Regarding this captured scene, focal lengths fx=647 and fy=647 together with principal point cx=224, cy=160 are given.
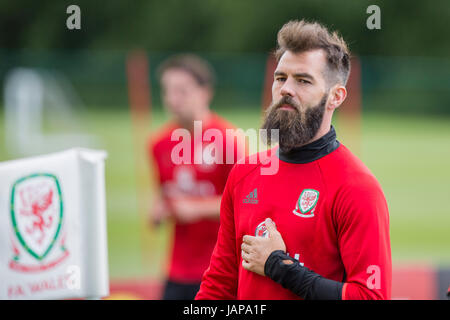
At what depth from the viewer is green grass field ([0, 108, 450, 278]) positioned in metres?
10.2

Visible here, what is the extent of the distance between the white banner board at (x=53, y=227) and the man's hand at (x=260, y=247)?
0.75 m

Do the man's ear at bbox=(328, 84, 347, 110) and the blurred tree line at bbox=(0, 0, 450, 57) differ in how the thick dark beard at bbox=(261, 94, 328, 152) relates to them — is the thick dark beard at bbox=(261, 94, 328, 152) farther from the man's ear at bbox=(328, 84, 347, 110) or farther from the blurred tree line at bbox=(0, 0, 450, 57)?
the blurred tree line at bbox=(0, 0, 450, 57)

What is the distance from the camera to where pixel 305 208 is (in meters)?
2.75

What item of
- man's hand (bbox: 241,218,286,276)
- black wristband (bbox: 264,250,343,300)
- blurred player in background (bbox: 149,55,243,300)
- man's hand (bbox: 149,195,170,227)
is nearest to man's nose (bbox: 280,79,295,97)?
man's hand (bbox: 241,218,286,276)

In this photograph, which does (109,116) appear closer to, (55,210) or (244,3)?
(244,3)

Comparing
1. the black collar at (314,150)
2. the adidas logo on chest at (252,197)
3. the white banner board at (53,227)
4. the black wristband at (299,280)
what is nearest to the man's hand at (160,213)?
the white banner board at (53,227)

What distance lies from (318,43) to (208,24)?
1389 inches

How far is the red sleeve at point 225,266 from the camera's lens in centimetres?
308

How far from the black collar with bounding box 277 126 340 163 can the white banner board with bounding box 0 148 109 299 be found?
3.05 feet

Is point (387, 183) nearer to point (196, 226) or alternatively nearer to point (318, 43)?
point (196, 226)

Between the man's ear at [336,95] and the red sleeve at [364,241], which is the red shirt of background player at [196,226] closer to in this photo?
the man's ear at [336,95]

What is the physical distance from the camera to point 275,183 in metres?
2.88

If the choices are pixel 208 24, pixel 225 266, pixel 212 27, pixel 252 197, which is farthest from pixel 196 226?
pixel 208 24

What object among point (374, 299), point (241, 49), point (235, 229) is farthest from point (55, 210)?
point (241, 49)
